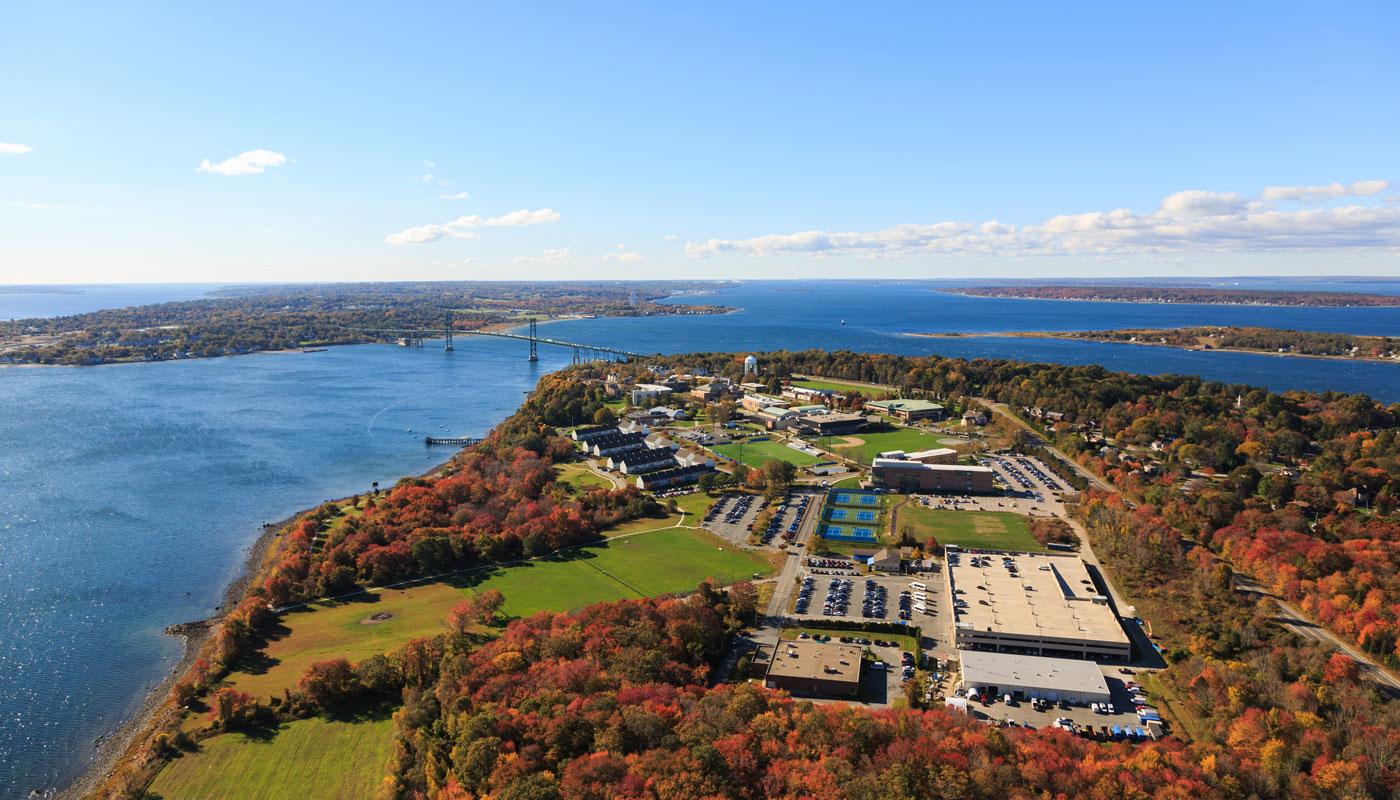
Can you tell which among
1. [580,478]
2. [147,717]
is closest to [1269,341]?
[580,478]

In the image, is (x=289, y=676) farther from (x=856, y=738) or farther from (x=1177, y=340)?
(x=1177, y=340)

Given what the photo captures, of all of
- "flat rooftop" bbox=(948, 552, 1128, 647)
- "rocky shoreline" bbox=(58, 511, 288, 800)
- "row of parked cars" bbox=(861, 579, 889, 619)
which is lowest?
"rocky shoreline" bbox=(58, 511, 288, 800)

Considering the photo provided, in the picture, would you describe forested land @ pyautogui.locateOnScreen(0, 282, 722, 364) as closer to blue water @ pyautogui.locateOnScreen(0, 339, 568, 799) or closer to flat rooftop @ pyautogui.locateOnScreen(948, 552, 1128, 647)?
blue water @ pyautogui.locateOnScreen(0, 339, 568, 799)

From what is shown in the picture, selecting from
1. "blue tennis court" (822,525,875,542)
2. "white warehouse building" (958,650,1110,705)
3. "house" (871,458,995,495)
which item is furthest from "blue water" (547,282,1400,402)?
"white warehouse building" (958,650,1110,705)

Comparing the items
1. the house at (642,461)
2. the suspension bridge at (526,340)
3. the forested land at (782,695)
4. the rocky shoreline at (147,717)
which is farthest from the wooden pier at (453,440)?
the suspension bridge at (526,340)

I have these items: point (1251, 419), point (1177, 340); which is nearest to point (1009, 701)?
point (1251, 419)

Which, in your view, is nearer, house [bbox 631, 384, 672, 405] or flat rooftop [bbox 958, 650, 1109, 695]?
flat rooftop [bbox 958, 650, 1109, 695]

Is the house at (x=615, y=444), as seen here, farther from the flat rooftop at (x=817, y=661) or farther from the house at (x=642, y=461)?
the flat rooftop at (x=817, y=661)
